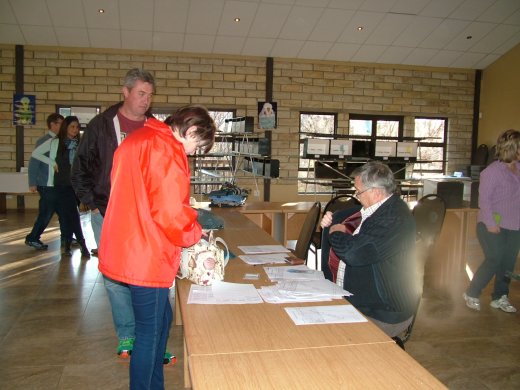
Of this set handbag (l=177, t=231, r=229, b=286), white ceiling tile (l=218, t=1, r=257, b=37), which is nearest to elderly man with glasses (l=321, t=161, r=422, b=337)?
handbag (l=177, t=231, r=229, b=286)

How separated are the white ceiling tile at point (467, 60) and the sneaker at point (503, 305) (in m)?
7.35

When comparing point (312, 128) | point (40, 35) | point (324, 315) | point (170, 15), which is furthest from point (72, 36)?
point (324, 315)

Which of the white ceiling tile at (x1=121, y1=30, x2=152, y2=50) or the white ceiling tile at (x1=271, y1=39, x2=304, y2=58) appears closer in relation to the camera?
Result: the white ceiling tile at (x1=121, y1=30, x2=152, y2=50)

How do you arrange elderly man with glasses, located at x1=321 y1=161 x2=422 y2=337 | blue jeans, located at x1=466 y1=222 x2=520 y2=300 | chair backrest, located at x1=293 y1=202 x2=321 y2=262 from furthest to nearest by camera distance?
blue jeans, located at x1=466 y1=222 x2=520 y2=300, chair backrest, located at x1=293 y1=202 x2=321 y2=262, elderly man with glasses, located at x1=321 y1=161 x2=422 y2=337

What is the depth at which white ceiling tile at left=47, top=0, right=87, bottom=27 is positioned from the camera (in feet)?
24.3

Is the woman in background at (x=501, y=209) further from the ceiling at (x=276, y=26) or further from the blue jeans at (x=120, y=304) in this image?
the ceiling at (x=276, y=26)

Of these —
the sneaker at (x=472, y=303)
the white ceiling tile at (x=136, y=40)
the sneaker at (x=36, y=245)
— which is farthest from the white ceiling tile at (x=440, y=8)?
the sneaker at (x=36, y=245)

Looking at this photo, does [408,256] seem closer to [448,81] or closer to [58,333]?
[58,333]

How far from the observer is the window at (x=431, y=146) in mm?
10531

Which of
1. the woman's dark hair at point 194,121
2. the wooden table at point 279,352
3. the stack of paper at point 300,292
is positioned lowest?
the wooden table at point 279,352

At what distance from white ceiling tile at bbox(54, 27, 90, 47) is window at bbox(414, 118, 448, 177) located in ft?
22.9

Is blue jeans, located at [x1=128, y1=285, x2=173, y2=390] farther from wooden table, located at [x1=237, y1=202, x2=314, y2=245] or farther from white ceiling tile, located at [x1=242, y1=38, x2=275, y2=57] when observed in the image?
white ceiling tile, located at [x1=242, y1=38, x2=275, y2=57]

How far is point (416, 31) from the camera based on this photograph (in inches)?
342

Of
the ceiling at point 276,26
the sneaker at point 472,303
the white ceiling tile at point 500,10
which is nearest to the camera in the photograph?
the sneaker at point 472,303
